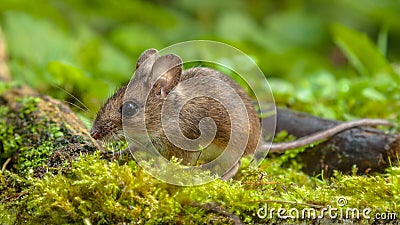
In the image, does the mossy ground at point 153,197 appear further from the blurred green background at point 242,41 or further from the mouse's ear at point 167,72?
the blurred green background at point 242,41

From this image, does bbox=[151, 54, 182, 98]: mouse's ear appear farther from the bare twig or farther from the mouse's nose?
the bare twig

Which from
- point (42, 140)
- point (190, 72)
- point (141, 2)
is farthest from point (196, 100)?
point (141, 2)

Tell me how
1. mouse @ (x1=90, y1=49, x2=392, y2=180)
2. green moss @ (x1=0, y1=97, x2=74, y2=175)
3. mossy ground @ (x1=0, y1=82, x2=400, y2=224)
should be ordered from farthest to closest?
mouse @ (x1=90, y1=49, x2=392, y2=180) < green moss @ (x1=0, y1=97, x2=74, y2=175) < mossy ground @ (x1=0, y1=82, x2=400, y2=224)

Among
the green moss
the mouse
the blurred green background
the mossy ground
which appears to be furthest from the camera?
the blurred green background

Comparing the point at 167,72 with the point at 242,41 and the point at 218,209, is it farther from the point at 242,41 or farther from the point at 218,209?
the point at 242,41

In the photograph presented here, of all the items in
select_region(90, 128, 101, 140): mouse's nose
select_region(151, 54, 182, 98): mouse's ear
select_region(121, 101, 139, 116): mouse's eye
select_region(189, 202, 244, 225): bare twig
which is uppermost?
select_region(151, 54, 182, 98): mouse's ear

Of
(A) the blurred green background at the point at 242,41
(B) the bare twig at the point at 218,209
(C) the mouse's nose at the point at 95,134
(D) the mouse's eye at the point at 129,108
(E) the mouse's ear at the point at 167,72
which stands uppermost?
(A) the blurred green background at the point at 242,41

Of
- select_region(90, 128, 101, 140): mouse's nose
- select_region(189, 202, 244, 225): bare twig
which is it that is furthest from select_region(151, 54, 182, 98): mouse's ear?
select_region(189, 202, 244, 225): bare twig

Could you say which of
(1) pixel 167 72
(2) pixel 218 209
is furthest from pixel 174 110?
(2) pixel 218 209

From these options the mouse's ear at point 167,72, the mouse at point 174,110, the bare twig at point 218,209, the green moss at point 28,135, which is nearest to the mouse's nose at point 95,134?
the mouse at point 174,110
